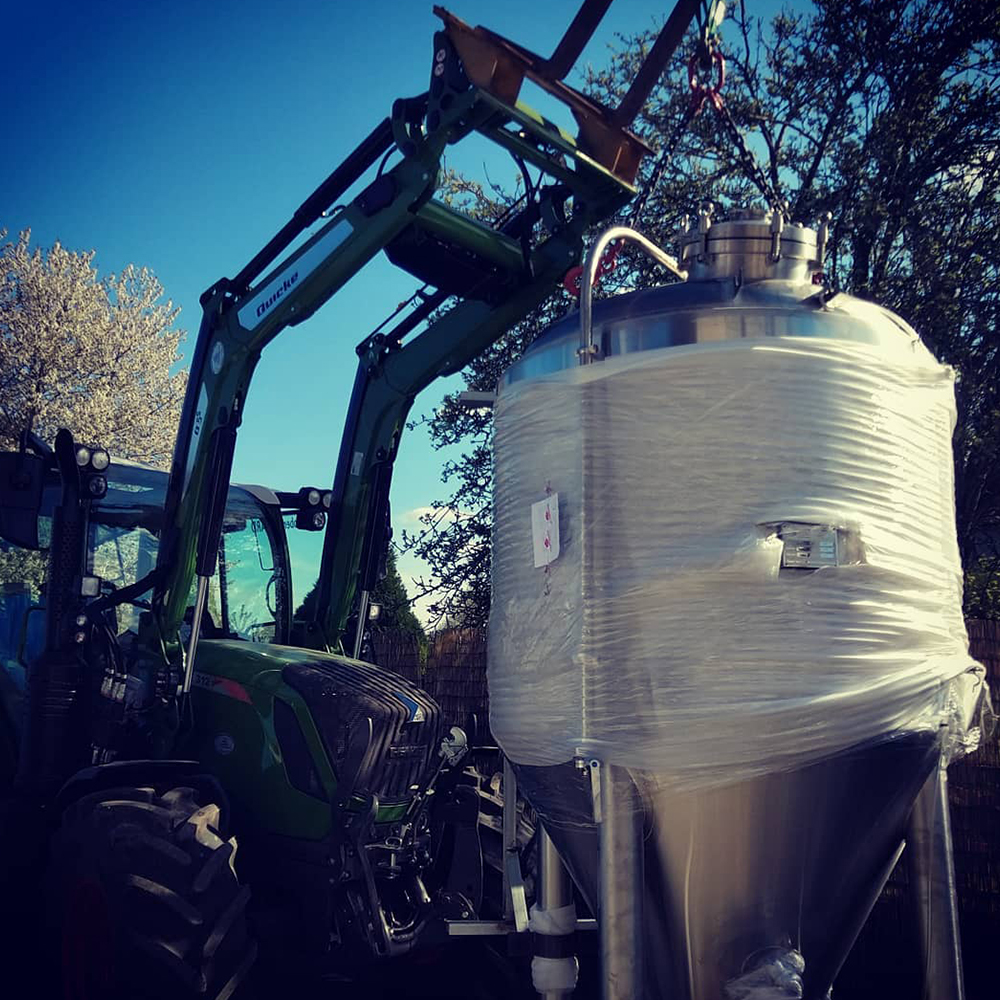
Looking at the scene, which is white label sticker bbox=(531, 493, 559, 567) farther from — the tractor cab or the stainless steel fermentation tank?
the tractor cab

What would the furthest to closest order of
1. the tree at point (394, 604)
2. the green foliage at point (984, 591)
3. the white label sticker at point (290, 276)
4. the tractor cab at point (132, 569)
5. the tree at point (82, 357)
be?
the tree at point (82, 357) → the tree at point (394, 604) → the green foliage at point (984, 591) → the tractor cab at point (132, 569) → the white label sticker at point (290, 276)

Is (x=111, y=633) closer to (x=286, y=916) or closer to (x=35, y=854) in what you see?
(x=35, y=854)

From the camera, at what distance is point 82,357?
23297 mm

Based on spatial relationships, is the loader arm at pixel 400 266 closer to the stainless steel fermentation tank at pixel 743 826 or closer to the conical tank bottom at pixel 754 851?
the stainless steel fermentation tank at pixel 743 826

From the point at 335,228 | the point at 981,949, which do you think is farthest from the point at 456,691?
the point at 335,228

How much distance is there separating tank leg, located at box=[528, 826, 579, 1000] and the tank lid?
1.90m

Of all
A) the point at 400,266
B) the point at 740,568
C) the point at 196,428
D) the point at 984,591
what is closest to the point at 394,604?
the point at 984,591

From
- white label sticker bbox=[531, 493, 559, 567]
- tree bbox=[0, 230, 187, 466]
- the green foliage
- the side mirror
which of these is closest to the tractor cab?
the side mirror

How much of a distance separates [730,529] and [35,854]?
153 inches

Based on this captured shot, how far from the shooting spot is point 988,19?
30.9 feet

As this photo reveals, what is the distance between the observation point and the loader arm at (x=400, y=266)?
446cm

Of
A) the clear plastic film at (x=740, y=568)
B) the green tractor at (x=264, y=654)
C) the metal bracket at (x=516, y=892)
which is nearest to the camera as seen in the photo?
the clear plastic film at (x=740, y=568)

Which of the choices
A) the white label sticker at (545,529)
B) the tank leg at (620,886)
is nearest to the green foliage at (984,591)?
the white label sticker at (545,529)

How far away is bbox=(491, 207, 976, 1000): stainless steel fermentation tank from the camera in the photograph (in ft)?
9.96
